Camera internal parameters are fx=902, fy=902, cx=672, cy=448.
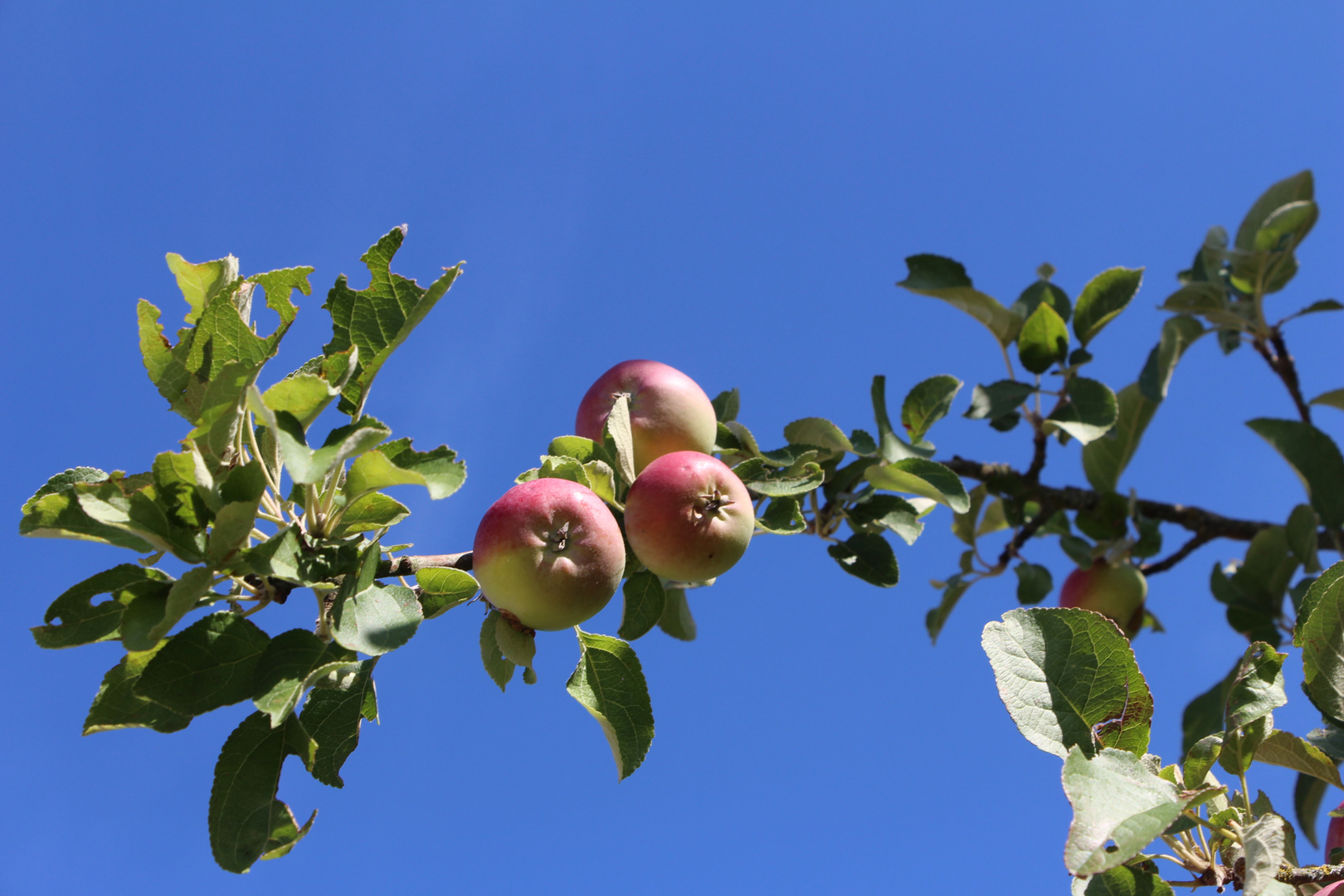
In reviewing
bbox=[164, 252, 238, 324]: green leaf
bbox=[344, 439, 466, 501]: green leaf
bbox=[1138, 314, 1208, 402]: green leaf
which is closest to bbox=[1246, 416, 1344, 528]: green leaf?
bbox=[1138, 314, 1208, 402]: green leaf

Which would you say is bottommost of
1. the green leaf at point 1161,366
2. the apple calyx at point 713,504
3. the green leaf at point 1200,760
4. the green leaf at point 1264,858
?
the green leaf at point 1264,858

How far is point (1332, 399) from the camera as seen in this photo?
101 inches

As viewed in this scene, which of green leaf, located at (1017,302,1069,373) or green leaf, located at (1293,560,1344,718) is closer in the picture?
green leaf, located at (1293,560,1344,718)

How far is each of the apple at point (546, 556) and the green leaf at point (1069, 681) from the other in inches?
20.0

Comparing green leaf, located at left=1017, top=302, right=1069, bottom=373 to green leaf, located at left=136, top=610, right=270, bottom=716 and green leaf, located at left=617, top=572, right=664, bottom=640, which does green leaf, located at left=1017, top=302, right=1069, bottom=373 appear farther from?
green leaf, located at left=136, top=610, right=270, bottom=716

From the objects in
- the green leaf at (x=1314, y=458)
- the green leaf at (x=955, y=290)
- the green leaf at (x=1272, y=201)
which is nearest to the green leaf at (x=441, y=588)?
the green leaf at (x=955, y=290)

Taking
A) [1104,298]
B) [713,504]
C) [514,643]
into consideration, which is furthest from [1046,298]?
[514,643]

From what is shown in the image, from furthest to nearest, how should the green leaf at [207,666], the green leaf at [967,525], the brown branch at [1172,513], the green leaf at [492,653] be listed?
the green leaf at [967,525]
the brown branch at [1172,513]
the green leaf at [492,653]
the green leaf at [207,666]

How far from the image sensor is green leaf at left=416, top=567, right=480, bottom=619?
1231 mm

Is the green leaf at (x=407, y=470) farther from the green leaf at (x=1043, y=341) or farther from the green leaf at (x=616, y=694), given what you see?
the green leaf at (x=1043, y=341)

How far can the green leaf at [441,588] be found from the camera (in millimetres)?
A: 1231

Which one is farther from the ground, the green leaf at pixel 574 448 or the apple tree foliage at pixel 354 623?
the green leaf at pixel 574 448

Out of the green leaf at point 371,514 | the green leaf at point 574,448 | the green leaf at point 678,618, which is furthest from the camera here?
the green leaf at point 678,618

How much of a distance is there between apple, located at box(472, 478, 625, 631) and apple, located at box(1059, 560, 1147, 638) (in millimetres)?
1963
